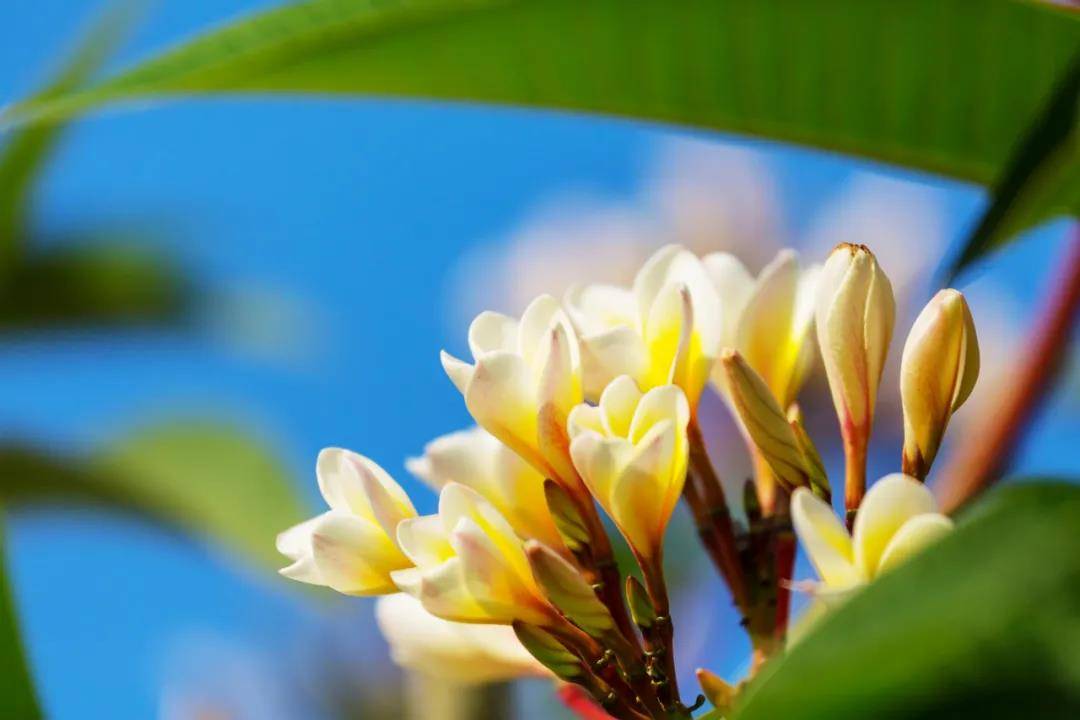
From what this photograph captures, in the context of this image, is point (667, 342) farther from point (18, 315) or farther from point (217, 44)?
point (18, 315)

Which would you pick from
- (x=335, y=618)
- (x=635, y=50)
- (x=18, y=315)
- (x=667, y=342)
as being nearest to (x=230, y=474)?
(x=335, y=618)

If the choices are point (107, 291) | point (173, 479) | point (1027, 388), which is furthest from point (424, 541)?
point (107, 291)

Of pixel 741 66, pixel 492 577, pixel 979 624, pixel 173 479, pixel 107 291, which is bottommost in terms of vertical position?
pixel 979 624

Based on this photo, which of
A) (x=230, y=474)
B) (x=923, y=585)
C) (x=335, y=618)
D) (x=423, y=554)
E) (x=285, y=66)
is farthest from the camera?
(x=230, y=474)

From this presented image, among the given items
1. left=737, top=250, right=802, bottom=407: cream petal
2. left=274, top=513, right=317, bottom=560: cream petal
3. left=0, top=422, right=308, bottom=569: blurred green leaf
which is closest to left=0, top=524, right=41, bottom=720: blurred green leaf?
left=274, top=513, right=317, bottom=560: cream petal

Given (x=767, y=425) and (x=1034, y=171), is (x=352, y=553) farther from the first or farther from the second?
(x=1034, y=171)

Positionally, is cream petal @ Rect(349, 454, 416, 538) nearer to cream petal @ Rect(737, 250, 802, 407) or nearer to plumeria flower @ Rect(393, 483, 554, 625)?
plumeria flower @ Rect(393, 483, 554, 625)
